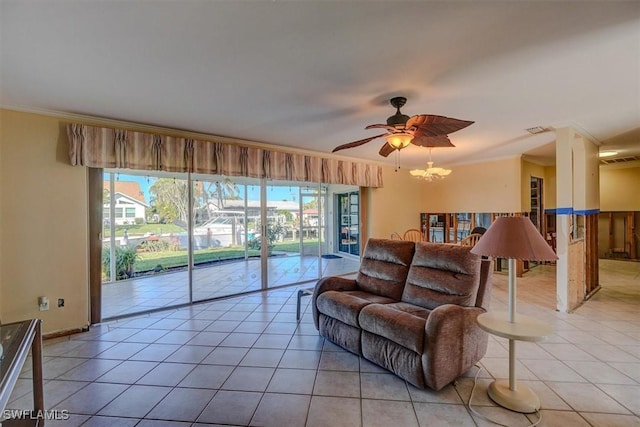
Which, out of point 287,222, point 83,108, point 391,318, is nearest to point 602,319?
point 391,318

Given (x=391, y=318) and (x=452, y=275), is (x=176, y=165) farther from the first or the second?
(x=452, y=275)

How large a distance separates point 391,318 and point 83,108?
3777mm

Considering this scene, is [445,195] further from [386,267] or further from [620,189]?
[620,189]

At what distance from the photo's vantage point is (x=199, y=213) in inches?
184

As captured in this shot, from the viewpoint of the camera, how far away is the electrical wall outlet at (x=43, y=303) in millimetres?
3107

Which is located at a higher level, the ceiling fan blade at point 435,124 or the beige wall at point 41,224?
the ceiling fan blade at point 435,124

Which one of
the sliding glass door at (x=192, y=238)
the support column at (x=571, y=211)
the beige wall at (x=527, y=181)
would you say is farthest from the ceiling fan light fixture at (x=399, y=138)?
the beige wall at (x=527, y=181)

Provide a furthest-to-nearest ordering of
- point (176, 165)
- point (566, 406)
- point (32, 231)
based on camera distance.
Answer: point (176, 165)
point (32, 231)
point (566, 406)

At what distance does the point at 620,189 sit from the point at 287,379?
9741mm

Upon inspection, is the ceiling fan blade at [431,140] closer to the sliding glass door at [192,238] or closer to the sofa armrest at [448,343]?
the sofa armrest at [448,343]

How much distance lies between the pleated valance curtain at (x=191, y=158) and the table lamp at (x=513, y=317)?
3437 millimetres

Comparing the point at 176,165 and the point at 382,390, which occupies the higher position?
the point at 176,165

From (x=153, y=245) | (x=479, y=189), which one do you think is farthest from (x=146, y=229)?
(x=479, y=189)

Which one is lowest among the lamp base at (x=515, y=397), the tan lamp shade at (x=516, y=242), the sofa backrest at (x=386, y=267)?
the lamp base at (x=515, y=397)
